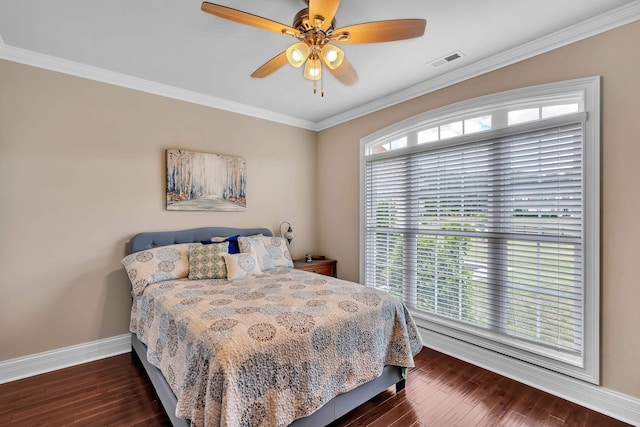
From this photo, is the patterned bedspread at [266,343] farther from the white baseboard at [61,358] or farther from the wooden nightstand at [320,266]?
the wooden nightstand at [320,266]

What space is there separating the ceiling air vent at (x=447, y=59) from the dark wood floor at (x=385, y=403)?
281cm

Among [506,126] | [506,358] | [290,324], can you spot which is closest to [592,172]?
[506,126]

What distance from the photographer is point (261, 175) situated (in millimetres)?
4047

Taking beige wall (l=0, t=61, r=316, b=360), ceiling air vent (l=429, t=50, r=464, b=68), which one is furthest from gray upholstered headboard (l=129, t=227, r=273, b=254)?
ceiling air vent (l=429, t=50, r=464, b=68)

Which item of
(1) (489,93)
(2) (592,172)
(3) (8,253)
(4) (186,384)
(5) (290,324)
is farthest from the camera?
(1) (489,93)

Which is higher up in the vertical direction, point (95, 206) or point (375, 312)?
point (95, 206)

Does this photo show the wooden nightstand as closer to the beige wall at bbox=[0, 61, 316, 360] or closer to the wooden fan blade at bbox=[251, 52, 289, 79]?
the beige wall at bbox=[0, 61, 316, 360]

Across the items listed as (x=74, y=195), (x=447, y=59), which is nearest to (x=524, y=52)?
(x=447, y=59)

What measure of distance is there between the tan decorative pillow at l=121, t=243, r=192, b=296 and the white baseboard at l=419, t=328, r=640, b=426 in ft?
8.96

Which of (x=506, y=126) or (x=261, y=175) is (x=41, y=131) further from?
(x=506, y=126)

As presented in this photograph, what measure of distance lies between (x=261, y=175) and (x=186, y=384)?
2.91 meters

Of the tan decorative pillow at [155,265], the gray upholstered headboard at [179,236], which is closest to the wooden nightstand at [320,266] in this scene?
the gray upholstered headboard at [179,236]

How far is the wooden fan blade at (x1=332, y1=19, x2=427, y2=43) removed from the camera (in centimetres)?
169

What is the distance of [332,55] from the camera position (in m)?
1.93
